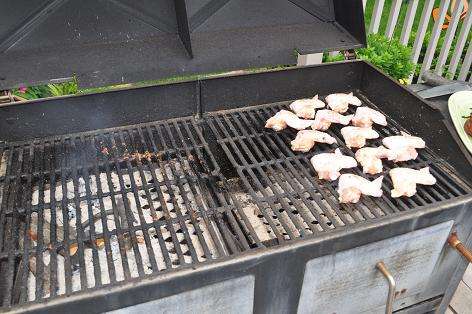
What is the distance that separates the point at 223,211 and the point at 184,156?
59 centimetres

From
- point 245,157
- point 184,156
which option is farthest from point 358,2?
point 184,156

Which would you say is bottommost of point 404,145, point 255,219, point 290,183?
point 255,219

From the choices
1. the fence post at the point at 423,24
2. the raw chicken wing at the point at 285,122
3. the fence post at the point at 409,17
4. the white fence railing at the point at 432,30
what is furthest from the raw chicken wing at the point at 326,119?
the fence post at the point at 409,17

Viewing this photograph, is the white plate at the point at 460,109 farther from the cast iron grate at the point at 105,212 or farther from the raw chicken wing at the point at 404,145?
the cast iron grate at the point at 105,212

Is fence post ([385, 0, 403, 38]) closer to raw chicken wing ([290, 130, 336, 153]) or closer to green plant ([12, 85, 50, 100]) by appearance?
raw chicken wing ([290, 130, 336, 153])

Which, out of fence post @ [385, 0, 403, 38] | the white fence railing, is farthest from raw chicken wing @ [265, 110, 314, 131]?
fence post @ [385, 0, 403, 38]

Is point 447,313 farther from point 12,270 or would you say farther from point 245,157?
point 12,270

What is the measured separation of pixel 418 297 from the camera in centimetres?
209

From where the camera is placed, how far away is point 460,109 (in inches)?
91.9

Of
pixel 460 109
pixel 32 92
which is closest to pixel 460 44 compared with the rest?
pixel 460 109

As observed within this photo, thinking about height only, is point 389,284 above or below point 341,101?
below

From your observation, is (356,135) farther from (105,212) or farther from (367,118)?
(105,212)

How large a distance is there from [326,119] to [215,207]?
97 centimetres

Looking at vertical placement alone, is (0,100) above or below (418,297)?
above
